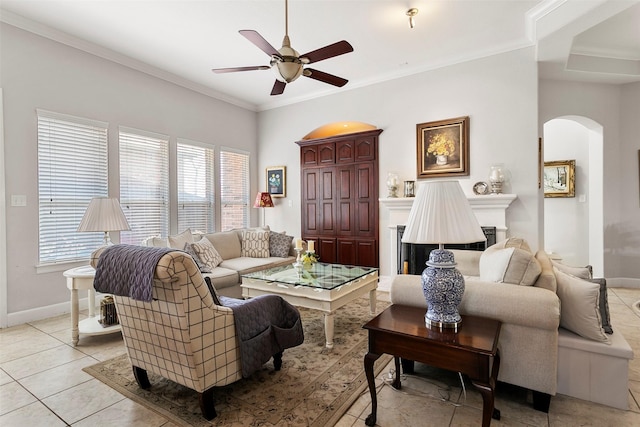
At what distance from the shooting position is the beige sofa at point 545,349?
1.79m

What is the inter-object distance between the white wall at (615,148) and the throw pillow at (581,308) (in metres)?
3.62

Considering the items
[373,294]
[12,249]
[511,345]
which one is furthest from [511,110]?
[12,249]

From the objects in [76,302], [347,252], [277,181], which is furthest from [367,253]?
[76,302]

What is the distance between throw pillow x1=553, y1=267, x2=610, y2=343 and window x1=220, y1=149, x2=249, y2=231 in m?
5.10

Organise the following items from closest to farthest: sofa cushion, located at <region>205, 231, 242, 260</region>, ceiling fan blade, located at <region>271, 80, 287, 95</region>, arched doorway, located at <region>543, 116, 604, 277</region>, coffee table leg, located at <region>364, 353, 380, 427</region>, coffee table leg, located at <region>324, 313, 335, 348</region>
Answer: coffee table leg, located at <region>364, 353, 380, 427</region> < coffee table leg, located at <region>324, 313, 335, 348</region> < ceiling fan blade, located at <region>271, 80, 287, 95</region> < sofa cushion, located at <region>205, 231, 242, 260</region> < arched doorway, located at <region>543, 116, 604, 277</region>

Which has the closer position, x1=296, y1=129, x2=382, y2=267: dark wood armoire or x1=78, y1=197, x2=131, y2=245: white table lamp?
x1=78, y1=197, x2=131, y2=245: white table lamp

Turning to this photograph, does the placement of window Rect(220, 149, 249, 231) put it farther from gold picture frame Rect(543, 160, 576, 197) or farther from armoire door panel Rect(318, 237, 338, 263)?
gold picture frame Rect(543, 160, 576, 197)

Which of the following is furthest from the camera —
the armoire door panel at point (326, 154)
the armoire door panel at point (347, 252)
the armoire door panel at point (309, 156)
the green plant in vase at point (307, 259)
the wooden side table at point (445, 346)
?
the armoire door panel at point (309, 156)

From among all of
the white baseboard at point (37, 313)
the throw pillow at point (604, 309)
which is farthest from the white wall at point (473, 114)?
the white baseboard at point (37, 313)

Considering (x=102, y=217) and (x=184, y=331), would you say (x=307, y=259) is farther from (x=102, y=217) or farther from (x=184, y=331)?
(x=102, y=217)

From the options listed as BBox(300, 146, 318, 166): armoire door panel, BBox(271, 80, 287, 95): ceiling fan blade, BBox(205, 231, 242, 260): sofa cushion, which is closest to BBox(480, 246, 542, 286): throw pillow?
BBox(271, 80, 287, 95): ceiling fan blade

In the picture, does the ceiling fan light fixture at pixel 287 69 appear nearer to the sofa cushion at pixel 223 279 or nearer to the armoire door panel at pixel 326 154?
the sofa cushion at pixel 223 279

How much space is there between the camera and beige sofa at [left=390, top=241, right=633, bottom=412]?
1.79 m

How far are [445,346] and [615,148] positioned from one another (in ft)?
17.5
